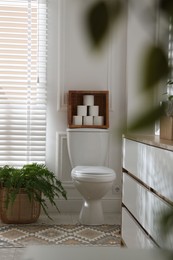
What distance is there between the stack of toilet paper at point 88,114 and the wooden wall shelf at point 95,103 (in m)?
0.04

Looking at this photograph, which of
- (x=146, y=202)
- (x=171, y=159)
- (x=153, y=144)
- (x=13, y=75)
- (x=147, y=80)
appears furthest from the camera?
(x=13, y=75)

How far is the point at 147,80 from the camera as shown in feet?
0.47

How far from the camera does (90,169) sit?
348 cm

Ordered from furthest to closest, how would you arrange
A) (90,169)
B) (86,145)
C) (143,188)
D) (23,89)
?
(23,89) < (86,145) < (90,169) < (143,188)

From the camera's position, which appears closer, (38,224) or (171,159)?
(171,159)

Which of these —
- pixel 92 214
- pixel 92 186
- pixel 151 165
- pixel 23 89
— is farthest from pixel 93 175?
pixel 151 165

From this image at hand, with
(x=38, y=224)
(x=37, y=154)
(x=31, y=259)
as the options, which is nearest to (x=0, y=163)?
(x=37, y=154)

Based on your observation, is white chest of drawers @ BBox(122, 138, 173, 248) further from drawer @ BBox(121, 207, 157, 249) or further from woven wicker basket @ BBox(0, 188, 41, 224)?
woven wicker basket @ BBox(0, 188, 41, 224)

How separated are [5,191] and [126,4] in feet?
11.3

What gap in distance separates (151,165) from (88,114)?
182cm

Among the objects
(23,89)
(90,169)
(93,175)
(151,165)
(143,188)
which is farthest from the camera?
(23,89)

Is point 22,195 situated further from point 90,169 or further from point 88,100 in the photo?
point 88,100

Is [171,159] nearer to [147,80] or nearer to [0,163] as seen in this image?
[147,80]

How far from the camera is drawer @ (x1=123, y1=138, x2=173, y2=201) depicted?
5.99 ft
